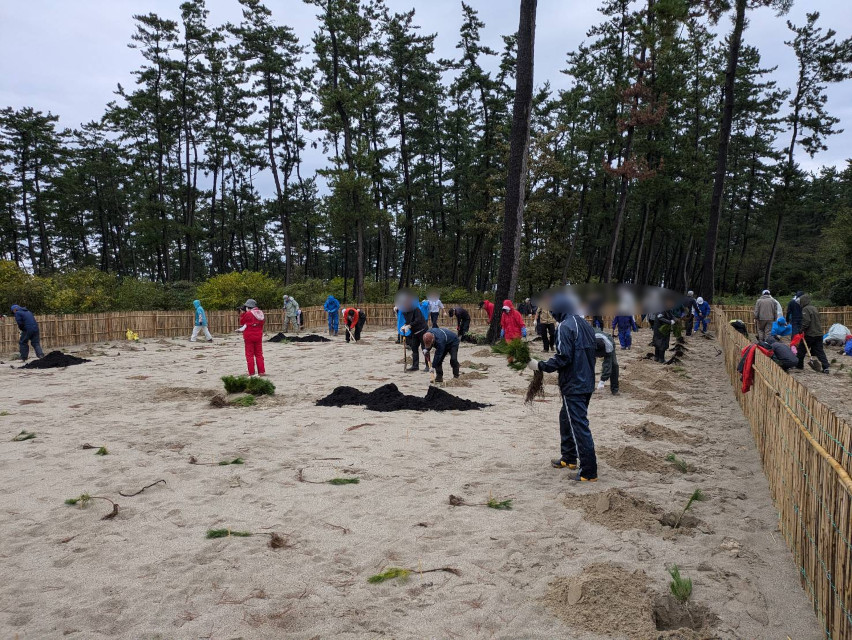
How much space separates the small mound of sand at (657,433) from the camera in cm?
691

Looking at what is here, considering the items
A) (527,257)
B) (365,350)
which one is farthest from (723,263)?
(365,350)

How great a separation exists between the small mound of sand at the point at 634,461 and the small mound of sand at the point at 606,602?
2.36m

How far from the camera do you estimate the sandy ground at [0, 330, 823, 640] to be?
3053 mm

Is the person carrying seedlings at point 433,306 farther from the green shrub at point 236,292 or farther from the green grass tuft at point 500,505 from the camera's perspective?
the green grass tuft at point 500,505

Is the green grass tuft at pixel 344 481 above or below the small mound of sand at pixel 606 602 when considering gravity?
below

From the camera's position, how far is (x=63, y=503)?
4695 millimetres

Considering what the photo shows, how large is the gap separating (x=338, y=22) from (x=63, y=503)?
1159 inches

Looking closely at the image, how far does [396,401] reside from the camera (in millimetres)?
8734

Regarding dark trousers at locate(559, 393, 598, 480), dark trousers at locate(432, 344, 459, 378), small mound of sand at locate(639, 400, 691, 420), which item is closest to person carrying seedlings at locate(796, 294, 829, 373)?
small mound of sand at locate(639, 400, 691, 420)

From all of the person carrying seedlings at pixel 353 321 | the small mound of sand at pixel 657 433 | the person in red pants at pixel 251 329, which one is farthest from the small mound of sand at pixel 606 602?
the person carrying seedlings at pixel 353 321

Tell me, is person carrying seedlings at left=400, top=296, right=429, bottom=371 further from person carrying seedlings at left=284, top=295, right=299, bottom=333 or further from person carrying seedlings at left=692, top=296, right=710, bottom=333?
person carrying seedlings at left=692, top=296, right=710, bottom=333

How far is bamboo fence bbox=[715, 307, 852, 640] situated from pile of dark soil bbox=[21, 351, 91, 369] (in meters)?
15.4

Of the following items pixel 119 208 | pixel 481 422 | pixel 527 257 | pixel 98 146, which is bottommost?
pixel 481 422

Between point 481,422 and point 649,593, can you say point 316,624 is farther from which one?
point 481,422
